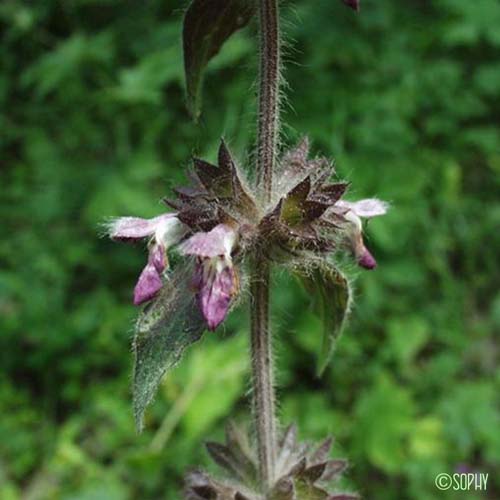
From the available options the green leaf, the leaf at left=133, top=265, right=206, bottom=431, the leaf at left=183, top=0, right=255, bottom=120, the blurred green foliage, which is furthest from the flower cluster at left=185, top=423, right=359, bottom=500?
the blurred green foliage

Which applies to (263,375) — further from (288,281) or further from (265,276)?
(288,281)

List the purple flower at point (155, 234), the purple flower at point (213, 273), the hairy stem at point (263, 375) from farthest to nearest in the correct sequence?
the hairy stem at point (263, 375) → the purple flower at point (155, 234) → the purple flower at point (213, 273)

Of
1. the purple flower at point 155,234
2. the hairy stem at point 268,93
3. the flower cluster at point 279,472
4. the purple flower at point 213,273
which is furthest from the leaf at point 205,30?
the flower cluster at point 279,472

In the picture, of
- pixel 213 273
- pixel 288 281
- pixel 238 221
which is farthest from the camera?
pixel 288 281

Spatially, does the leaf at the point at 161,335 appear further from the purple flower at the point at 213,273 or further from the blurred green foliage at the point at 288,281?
the blurred green foliage at the point at 288,281

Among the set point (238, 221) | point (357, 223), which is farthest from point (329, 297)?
point (238, 221)

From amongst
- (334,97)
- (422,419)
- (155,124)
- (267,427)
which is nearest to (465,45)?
(334,97)
